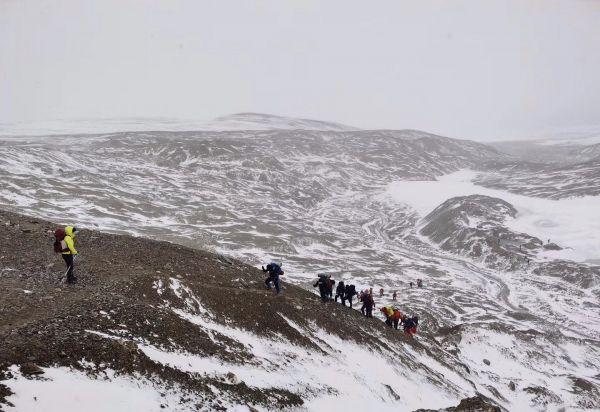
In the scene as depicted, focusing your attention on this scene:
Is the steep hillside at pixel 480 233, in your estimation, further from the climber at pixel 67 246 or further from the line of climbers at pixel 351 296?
the climber at pixel 67 246

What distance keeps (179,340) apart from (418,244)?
402 ft

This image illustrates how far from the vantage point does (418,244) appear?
445ft

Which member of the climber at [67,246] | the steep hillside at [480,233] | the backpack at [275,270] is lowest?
the steep hillside at [480,233]

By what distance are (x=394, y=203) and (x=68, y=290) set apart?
557 feet

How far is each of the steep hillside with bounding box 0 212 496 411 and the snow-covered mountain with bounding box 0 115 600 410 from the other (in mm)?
454

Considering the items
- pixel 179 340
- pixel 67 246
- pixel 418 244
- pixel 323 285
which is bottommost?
pixel 418 244

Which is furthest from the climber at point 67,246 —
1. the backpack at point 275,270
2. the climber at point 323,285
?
the climber at point 323,285

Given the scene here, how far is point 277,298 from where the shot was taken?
2914cm

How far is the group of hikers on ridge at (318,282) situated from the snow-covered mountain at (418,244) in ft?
10.9

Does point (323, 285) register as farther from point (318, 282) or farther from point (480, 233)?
point (480, 233)

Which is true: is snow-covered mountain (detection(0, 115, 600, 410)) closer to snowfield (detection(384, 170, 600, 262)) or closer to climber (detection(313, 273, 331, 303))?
snowfield (detection(384, 170, 600, 262))

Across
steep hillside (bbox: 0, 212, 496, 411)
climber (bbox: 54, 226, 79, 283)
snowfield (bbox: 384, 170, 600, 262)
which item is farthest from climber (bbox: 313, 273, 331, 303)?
snowfield (bbox: 384, 170, 600, 262)

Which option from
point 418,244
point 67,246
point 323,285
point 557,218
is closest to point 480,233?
point 418,244

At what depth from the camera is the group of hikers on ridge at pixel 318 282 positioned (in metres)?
21.9
